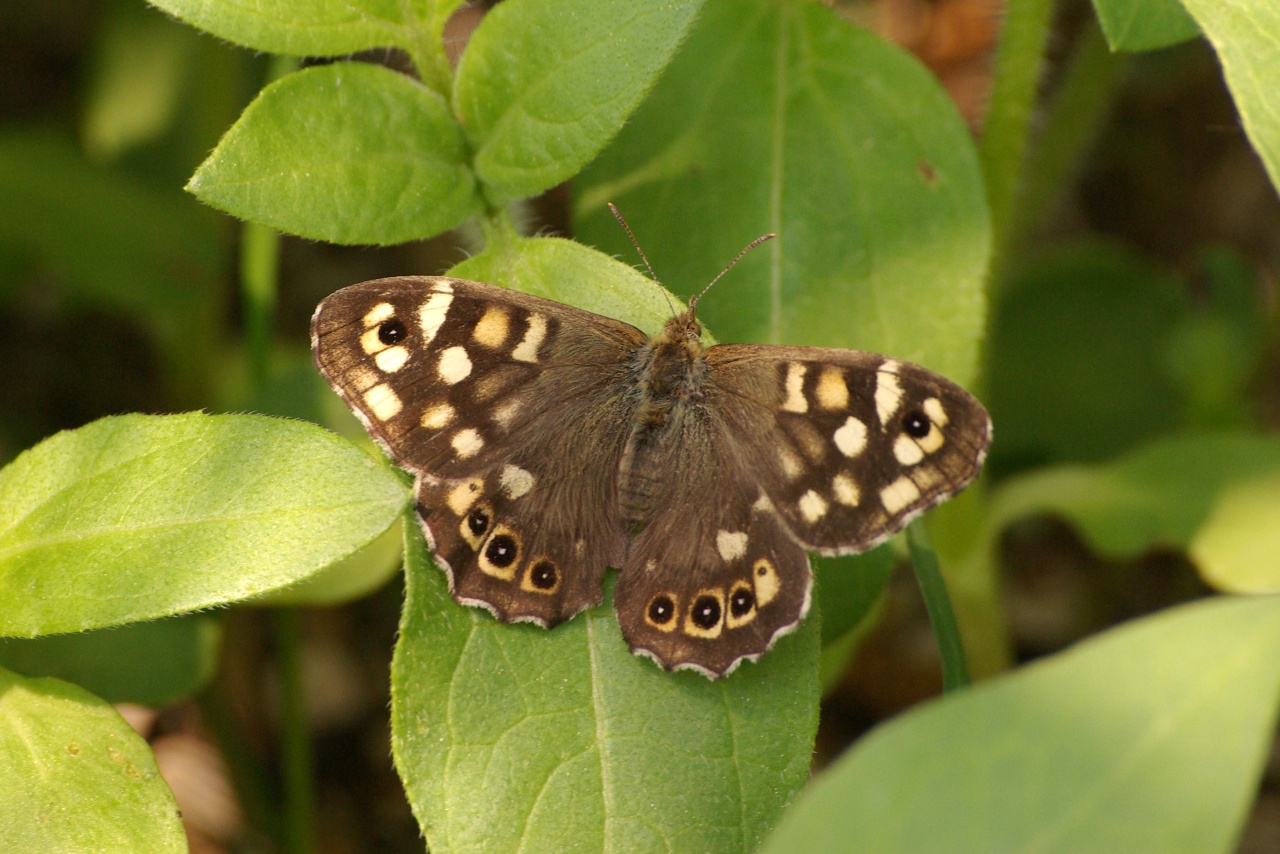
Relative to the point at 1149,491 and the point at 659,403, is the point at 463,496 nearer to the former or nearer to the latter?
the point at 659,403

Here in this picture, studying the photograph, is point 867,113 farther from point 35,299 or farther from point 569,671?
point 35,299

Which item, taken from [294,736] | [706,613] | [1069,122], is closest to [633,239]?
[706,613]

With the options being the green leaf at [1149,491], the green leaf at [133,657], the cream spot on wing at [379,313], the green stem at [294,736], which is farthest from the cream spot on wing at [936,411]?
the green stem at [294,736]

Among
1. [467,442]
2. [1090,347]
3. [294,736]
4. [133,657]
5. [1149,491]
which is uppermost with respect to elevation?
[467,442]

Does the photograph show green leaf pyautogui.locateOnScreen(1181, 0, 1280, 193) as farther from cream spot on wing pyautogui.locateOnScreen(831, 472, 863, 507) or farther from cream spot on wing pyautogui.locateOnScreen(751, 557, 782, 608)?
cream spot on wing pyautogui.locateOnScreen(751, 557, 782, 608)

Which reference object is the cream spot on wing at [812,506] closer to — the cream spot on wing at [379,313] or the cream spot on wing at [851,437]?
the cream spot on wing at [851,437]

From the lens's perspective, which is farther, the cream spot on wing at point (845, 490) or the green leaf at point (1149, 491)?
the green leaf at point (1149, 491)
